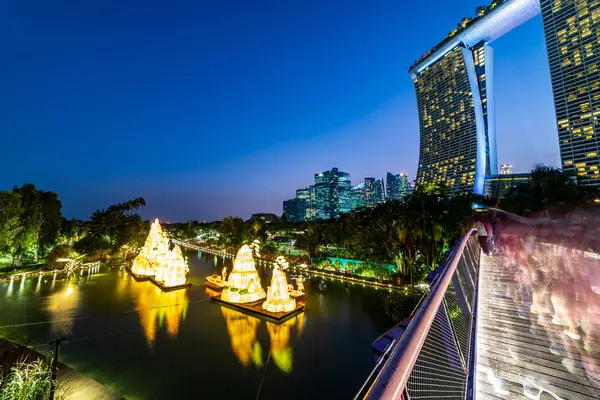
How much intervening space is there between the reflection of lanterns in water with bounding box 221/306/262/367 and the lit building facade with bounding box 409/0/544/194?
5918 centimetres

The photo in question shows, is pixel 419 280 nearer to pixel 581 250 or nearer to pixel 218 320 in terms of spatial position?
pixel 581 250

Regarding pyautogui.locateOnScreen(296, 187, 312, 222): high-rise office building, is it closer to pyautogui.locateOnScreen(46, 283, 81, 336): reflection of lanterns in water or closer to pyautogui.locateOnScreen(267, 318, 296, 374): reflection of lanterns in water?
pyautogui.locateOnScreen(46, 283, 81, 336): reflection of lanterns in water

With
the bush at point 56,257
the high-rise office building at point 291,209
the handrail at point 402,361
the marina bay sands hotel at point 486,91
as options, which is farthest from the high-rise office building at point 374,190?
the handrail at point 402,361

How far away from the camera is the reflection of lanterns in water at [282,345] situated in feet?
29.8

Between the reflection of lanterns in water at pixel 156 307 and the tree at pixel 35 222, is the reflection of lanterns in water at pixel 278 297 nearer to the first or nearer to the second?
the reflection of lanterns in water at pixel 156 307

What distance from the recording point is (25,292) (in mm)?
16984

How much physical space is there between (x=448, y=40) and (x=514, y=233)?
83026 millimetres

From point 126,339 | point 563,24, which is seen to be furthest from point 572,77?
point 126,339

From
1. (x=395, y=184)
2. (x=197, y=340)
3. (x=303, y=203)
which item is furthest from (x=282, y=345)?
(x=395, y=184)

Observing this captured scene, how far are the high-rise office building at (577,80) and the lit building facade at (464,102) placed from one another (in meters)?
13.3

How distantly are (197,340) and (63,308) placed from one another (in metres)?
9.22

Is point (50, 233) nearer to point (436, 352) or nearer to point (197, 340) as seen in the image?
point (197, 340)

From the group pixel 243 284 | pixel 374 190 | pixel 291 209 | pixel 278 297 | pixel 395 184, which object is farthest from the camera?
pixel 291 209

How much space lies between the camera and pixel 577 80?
44312 mm
